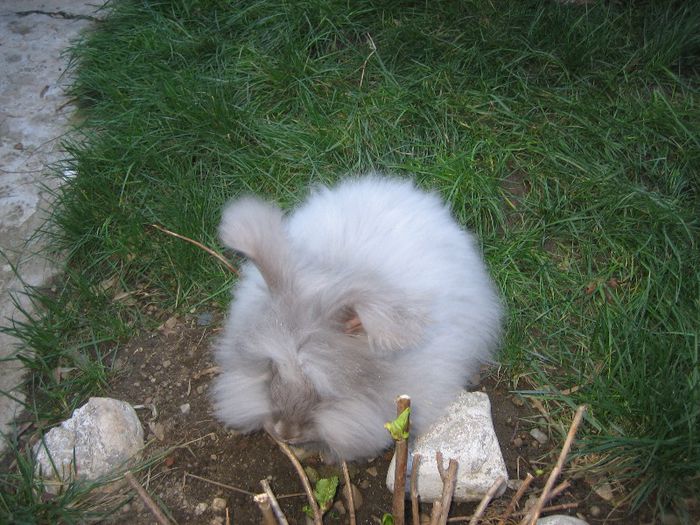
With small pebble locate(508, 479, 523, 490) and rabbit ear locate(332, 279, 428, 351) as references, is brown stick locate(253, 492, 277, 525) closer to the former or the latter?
rabbit ear locate(332, 279, 428, 351)

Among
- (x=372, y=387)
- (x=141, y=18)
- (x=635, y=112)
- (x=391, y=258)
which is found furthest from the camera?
(x=141, y=18)

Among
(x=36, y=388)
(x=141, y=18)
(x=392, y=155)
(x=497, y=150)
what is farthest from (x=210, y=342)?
(x=141, y=18)

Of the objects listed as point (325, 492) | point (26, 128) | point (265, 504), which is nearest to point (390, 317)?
point (265, 504)

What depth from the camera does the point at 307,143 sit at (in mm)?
3410

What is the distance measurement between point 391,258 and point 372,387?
469 mm

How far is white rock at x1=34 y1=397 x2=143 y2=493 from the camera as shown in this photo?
2.43m

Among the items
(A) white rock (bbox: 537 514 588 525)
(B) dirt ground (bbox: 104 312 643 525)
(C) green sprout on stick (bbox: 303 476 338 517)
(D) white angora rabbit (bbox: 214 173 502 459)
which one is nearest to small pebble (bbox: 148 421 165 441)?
(B) dirt ground (bbox: 104 312 643 525)

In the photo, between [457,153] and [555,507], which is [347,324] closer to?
[555,507]

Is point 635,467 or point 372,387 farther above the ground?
point 372,387

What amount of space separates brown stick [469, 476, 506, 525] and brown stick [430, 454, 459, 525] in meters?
0.09

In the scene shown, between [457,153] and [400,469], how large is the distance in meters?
1.86

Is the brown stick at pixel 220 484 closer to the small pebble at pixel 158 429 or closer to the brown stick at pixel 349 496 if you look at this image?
the small pebble at pixel 158 429

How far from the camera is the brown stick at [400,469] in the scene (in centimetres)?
176

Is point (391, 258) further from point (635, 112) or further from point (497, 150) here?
point (635, 112)
